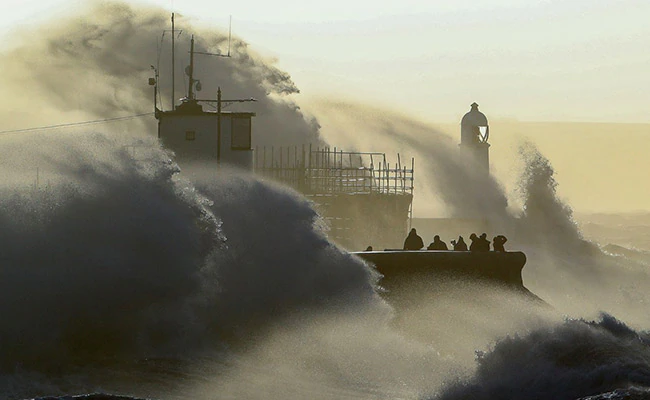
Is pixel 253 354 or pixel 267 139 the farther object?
pixel 267 139

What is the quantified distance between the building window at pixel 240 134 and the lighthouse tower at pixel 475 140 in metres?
27.9

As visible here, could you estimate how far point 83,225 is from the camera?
28031 millimetres

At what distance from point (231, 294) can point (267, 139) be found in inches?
1446

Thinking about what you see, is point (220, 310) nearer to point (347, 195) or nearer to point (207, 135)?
point (207, 135)

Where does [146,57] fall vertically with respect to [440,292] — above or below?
above

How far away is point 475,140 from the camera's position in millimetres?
73500

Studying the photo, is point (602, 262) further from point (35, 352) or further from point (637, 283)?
point (35, 352)

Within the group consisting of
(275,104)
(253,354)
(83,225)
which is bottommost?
(253,354)

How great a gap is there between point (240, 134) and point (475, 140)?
28.4 m

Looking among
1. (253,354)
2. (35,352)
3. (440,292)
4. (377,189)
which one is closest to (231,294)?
(253,354)

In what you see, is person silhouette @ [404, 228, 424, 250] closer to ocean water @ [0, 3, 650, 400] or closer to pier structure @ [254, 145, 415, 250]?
ocean water @ [0, 3, 650, 400]

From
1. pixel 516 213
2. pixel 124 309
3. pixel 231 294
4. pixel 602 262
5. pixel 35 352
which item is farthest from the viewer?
pixel 516 213

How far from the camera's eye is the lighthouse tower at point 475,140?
7331 cm

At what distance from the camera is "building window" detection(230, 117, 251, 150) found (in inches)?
1827
